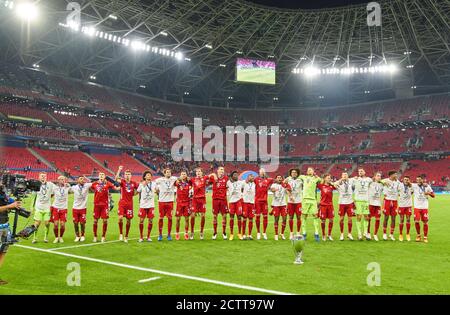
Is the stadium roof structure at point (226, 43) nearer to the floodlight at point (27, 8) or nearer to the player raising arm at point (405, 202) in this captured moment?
the floodlight at point (27, 8)

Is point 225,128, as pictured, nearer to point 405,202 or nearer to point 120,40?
point 120,40

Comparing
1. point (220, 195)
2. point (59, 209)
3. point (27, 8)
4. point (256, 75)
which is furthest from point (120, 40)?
point (220, 195)

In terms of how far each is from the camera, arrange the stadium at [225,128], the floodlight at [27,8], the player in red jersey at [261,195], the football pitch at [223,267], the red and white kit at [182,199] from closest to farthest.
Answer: the football pitch at [223,267] < the stadium at [225,128] < the red and white kit at [182,199] < the player in red jersey at [261,195] < the floodlight at [27,8]

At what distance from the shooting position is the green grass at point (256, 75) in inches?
2076

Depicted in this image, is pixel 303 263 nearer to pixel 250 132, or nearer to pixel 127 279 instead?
pixel 127 279

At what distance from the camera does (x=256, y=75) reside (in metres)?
53.6

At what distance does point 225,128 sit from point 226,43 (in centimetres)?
2216

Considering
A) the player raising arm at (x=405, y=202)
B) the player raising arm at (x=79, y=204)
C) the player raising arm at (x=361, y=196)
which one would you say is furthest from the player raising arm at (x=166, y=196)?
the player raising arm at (x=405, y=202)

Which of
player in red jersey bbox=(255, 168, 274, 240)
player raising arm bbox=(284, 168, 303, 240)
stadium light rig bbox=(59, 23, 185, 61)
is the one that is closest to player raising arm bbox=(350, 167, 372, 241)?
player raising arm bbox=(284, 168, 303, 240)

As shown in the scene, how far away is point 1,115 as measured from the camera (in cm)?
4731

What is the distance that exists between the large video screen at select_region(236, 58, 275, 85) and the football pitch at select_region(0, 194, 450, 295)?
1640 inches

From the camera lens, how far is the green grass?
52725mm

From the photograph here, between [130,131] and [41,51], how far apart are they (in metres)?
17.9

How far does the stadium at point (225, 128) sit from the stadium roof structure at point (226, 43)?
0.26 m
